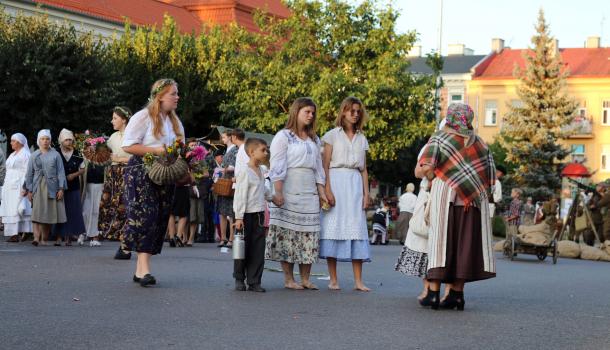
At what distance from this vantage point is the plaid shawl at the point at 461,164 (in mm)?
9734

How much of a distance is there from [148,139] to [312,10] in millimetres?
41820

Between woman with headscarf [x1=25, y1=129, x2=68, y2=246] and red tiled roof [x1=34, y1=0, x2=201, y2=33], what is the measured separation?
33204 millimetres

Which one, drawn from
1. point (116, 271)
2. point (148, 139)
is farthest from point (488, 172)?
point (116, 271)

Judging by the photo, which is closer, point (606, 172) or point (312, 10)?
point (312, 10)

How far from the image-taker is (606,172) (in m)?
86.4

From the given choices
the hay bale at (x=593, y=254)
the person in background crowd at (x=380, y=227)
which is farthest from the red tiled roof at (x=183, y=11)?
the hay bale at (x=593, y=254)

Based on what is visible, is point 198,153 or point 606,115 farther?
point 606,115

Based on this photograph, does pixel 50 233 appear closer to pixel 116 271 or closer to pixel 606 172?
pixel 116 271

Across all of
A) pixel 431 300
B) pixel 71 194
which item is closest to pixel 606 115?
pixel 71 194

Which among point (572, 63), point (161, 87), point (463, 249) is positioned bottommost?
point (463, 249)

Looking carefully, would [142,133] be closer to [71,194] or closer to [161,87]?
[161,87]

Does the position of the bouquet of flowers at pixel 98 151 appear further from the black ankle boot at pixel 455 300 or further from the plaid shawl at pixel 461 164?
the black ankle boot at pixel 455 300

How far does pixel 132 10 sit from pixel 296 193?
167 ft

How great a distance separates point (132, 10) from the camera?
198 feet
